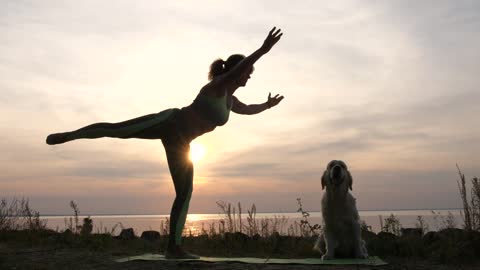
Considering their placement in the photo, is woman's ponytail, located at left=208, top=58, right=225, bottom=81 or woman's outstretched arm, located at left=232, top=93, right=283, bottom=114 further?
woman's outstretched arm, located at left=232, top=93, right=283, bottom=114

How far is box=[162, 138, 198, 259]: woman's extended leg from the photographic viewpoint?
6000mm

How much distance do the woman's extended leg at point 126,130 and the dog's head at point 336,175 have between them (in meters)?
2.42

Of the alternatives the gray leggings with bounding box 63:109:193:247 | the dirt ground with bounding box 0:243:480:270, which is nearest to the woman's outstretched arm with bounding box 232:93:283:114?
the gray leggings with bounding box 63:109:193:247

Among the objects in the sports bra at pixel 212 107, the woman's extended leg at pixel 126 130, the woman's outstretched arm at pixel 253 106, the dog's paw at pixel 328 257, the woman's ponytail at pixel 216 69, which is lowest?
the dog's paw at pixel 328 257

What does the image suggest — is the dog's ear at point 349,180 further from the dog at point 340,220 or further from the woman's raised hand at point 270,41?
the woman's raised hand at point 270,41

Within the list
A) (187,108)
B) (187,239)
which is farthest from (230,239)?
(187,108)

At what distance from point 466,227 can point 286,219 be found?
365 centimetres

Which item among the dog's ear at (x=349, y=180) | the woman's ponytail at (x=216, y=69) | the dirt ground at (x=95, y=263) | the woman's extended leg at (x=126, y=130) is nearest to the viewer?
the dirt ground at (x=95, y=263)

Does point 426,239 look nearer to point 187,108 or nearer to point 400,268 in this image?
point 400,268

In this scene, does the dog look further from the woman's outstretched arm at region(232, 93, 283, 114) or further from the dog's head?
the woman's outstretched arm at region(232, 93, 283, 114)

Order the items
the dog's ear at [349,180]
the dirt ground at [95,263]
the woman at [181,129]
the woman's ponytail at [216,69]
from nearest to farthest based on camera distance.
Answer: the dirt ground at [95,263] < the woman at [181,129] < the woman's ponytail at [216,69] < the dog's ear at [349,180]

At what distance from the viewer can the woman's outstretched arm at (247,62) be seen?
5.57 metres

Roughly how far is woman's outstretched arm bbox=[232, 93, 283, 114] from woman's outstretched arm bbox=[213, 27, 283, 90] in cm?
114

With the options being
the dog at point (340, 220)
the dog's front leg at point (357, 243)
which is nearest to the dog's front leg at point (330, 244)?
the dog at point (340, 220)
